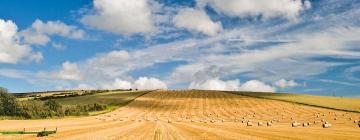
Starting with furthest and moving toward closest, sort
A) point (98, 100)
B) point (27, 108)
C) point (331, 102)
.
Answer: point (98, 100) → point (331, 102) → point (27, 108)

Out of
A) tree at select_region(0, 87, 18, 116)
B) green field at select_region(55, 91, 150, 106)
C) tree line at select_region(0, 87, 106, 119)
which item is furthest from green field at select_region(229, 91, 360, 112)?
tree at select_region(0, 87, 18, 116)

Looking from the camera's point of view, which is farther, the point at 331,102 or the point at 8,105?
the point at 331,102

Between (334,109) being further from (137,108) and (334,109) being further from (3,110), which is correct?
(3,110)

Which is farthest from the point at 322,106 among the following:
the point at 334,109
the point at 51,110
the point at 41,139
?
the point at 41,139

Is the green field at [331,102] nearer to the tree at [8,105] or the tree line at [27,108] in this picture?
the tree line at [27,108]

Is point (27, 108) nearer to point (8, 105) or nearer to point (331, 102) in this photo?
point (8, 105)

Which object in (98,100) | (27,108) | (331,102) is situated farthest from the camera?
(98,100)

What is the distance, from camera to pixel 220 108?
103m

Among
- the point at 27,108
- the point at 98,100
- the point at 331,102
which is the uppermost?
the point at 98,100

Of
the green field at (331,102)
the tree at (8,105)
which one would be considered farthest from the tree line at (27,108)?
the green field at (331,102)

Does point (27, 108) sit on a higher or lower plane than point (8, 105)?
lower

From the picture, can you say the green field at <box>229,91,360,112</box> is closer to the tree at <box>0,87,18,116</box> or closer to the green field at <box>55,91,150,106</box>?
the green field at <box>55,91,150,106</box>

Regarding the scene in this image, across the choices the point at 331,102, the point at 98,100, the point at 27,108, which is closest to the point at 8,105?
the point at 27,108

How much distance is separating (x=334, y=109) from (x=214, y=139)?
6918 centimetres
